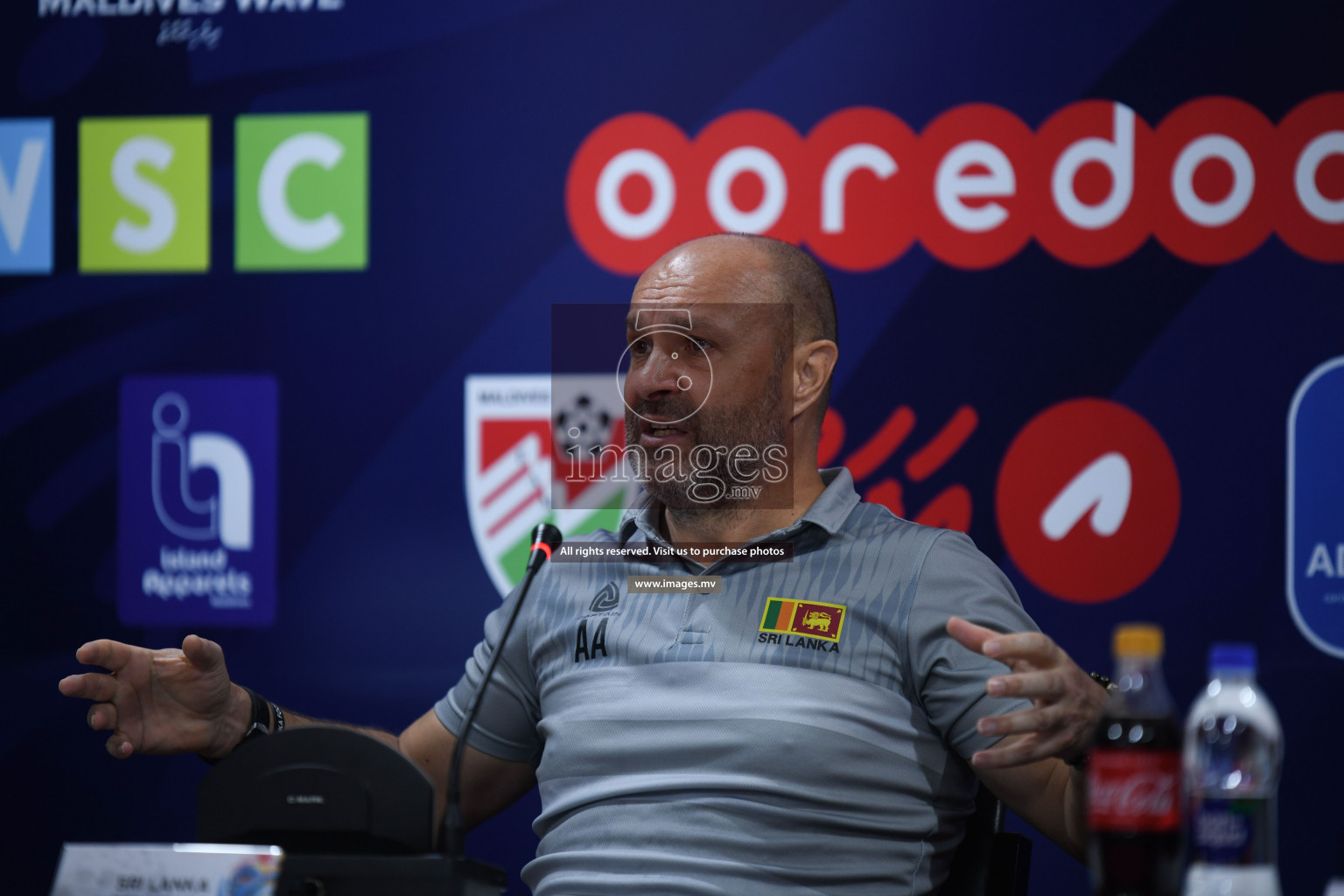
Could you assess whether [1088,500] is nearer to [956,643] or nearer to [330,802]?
[956,643]

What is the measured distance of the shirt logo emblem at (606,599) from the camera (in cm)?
164

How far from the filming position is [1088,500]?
2.13 m

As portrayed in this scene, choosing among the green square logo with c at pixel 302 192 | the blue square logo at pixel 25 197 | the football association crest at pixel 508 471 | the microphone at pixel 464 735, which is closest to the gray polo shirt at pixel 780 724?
the microphone at pixel 464 735

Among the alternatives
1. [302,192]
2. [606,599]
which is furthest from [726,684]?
[302,192]

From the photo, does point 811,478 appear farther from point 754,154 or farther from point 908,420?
point 754,154

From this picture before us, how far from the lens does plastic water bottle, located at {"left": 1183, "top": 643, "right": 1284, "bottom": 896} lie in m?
0.88

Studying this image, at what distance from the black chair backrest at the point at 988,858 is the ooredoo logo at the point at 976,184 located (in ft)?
3.39

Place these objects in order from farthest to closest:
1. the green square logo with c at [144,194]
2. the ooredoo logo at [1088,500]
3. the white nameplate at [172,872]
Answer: the green square logo with c at [144,194], the ooredoo logo at [1088,500], the white nameplate at [172,872]

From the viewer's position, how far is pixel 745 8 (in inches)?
89.4

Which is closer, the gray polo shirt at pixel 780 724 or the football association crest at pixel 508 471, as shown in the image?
the gray polo shirt at pixel 780 724

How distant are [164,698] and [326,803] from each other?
0.40 m

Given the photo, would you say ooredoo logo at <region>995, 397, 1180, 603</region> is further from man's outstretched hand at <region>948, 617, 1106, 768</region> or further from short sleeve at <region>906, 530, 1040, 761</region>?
man's outstretched hand at <region>948, 617, 1106, 768</region>

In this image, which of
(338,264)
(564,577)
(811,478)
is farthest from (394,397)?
(811,478)

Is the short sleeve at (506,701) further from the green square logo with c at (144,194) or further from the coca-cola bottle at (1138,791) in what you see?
the green square logo with c at (144,194)
